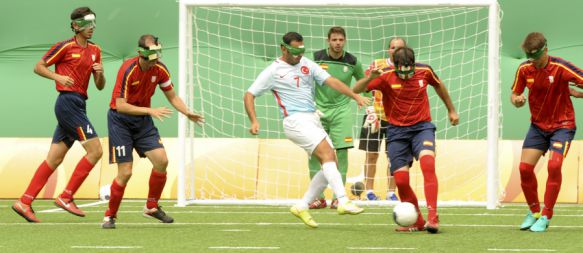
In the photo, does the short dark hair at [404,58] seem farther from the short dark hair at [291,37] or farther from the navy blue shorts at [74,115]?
the navy blue shorts at [74,115]

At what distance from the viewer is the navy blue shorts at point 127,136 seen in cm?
1039

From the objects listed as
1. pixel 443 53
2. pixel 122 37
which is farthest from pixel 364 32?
pixel 122 37

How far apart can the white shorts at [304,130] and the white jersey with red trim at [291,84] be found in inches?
3.0

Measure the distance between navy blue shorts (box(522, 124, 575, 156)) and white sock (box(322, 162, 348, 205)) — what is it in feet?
5.52

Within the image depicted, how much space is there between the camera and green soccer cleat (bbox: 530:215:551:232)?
9585mm

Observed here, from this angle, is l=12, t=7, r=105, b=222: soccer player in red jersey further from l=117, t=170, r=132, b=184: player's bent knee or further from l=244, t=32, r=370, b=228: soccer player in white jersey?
l=244, t=32, r=370, b=228: soccer player in white jersey

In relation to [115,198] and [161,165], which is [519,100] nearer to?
[161,165]

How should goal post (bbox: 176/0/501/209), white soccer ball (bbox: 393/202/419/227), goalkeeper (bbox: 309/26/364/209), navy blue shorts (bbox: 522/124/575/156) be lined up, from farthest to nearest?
1. goal post (bbox: 176/0/501/209)
2. goalkeeper (bbox: 309/26/364/209)
3. navy blue shorts (bbox: 522/124/575/156)
4. white soccer ball (bbox: 393/202/419/227)

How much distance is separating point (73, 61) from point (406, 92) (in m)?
3.48

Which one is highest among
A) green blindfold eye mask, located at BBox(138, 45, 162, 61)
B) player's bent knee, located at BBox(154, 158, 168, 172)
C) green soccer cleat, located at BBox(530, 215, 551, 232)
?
green blindfold eye mask, located at BBox(138, 45, 162, 61)

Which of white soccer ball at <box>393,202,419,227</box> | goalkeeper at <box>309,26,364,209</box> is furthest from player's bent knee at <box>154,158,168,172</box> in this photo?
goalkeeper at <box>309,26,364,209</box>

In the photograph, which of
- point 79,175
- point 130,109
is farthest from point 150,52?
point 79,175

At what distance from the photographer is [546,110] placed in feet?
32.7

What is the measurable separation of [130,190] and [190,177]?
4.54 feet
